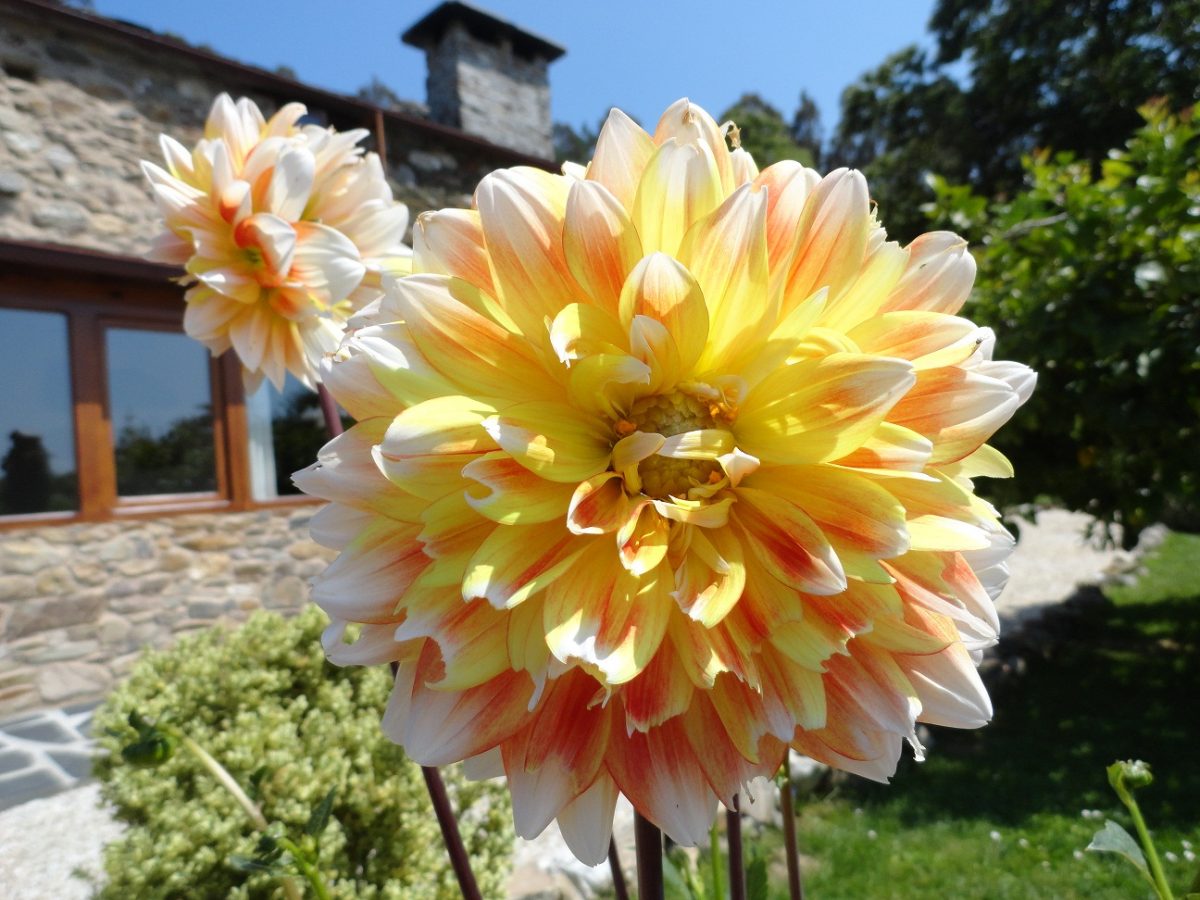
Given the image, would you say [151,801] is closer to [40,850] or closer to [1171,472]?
[40,850]

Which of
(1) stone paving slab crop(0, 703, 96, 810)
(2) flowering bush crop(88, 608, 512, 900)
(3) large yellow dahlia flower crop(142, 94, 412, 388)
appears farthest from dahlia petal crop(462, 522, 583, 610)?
(1) stone paving slab crop(0, 703, 96, 810)

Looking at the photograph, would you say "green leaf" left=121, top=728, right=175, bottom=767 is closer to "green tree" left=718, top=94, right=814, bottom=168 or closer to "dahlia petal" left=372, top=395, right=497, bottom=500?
"dahlia petal" left=372, top=395, right=497, bottom=500

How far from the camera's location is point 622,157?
68 centimetres

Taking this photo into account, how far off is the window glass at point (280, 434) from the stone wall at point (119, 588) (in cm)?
34

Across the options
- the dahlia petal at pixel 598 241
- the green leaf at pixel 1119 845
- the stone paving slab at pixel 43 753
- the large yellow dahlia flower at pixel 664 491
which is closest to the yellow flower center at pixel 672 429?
the large yellow dahlia flower at pixel 664 491

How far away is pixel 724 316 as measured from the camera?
66cm

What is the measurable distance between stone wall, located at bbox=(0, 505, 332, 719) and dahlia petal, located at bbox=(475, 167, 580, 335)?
216 inches

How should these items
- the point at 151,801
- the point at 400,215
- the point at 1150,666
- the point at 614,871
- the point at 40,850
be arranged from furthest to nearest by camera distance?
1. the point at 1150,666
2. the point at 40,850
3. the point at 151,801
4. the point at 400,215
5. the point at 614,871

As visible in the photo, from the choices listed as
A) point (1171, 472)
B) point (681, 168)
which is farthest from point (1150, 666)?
point (681, 168)

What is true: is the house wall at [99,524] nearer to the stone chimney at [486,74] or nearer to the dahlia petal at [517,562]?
the stone chimney at [486,74]

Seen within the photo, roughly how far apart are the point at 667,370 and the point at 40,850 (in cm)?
424

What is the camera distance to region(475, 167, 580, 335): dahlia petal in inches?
25.2

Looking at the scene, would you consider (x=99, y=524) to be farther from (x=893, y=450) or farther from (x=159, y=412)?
(x=893, y=450)

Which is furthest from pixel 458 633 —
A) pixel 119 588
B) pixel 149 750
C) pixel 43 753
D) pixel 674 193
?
pixel 119 588
